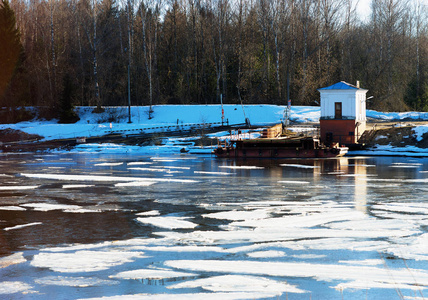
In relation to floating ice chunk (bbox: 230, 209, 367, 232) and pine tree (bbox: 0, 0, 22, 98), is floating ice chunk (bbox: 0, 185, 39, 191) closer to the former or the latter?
floating ice chunk (bbox: 230, 209, 367, 232)

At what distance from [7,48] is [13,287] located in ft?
194

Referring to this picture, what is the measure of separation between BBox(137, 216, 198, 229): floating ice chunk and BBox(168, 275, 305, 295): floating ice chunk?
4355 millimetres

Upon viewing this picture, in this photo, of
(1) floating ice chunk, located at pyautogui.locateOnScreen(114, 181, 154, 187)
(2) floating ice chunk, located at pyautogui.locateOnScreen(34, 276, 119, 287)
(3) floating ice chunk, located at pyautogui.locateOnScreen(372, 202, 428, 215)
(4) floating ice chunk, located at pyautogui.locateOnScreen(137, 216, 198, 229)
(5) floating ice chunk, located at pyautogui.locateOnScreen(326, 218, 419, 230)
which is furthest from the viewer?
(1) floating ice chunk, located at pyautogui.locateOnScreen(114, 181, 154, 187)

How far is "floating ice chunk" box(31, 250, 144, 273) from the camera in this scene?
976 cm

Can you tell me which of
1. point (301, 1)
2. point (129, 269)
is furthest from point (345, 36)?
point (129, 269)

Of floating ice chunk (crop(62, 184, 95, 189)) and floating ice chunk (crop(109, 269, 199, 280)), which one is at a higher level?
floating ice chunk (crop(109, 269, 199, 280))

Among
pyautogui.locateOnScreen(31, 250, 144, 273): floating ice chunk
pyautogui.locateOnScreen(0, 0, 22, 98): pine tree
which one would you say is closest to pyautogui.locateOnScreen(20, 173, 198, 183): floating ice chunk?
pyautogui.locateOnScreen(31, 250, 144, 273): floating ice chunk

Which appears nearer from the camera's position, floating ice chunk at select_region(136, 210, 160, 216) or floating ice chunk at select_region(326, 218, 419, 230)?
floating ice chunk at select_region(326, 218, 419, 230)

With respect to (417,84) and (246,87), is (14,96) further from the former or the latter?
(417,84)

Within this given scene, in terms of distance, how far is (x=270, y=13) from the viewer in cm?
7081

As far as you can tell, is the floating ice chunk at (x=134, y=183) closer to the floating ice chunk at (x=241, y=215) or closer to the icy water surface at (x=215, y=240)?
the icy water surface at (x=215, y=240)

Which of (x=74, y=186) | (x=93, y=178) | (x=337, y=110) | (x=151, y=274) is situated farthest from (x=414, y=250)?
(x=337, y=110)

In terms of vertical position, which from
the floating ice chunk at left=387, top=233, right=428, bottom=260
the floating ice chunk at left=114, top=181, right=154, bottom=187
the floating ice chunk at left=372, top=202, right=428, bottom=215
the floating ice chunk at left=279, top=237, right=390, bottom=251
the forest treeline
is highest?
the forest treeline

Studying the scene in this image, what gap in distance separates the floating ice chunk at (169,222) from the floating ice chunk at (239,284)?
435 cm
